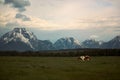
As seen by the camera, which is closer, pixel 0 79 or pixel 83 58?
pixel 0 79

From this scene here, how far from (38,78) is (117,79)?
10.8 metres

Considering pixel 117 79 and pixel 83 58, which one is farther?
pixel 83 58

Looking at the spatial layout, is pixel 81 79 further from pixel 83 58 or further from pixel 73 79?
pixel 83 58

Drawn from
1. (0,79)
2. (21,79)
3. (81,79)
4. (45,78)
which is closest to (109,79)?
(81,79)

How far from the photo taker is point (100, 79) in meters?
31.1

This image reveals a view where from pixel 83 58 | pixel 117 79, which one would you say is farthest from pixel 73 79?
pixel 83 58

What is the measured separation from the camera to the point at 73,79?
3164 centimetres

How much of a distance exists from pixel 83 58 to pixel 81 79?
52.5 metres

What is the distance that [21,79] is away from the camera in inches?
1250

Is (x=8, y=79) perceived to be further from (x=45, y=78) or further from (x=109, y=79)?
(x=109, y=79)

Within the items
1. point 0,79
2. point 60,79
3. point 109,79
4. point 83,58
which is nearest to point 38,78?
point 60,79

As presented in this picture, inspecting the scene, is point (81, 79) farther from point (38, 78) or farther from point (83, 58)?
point (83, 58)

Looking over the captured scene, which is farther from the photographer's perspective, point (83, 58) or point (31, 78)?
point (83, 58)

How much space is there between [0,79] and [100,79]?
44.5 feet
